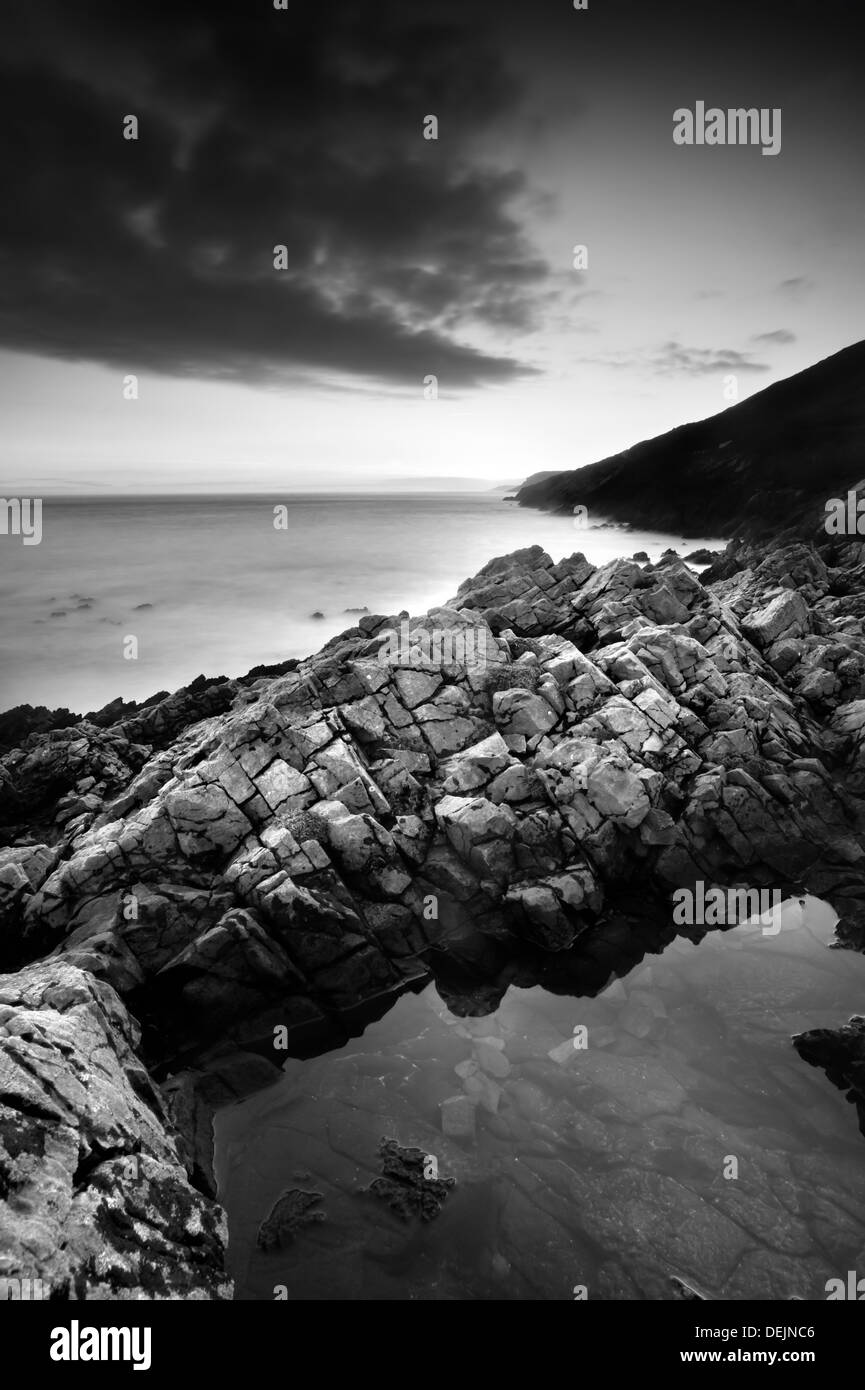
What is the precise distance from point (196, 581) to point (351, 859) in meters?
82.4

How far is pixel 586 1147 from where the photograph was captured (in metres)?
16.9

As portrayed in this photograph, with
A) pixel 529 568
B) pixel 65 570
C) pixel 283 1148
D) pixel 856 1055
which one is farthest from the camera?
pixel 65 570

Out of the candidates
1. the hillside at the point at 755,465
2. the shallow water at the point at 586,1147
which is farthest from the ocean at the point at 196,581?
the shallow water at the point at 586,1147

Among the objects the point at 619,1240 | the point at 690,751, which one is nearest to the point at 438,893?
the point at 619,1240

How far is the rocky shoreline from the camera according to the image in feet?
42.6

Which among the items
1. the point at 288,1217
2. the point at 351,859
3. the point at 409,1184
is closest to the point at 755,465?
the point at 351,859

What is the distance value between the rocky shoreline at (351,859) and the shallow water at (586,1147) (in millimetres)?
1375

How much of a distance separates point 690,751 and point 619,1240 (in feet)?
65.7

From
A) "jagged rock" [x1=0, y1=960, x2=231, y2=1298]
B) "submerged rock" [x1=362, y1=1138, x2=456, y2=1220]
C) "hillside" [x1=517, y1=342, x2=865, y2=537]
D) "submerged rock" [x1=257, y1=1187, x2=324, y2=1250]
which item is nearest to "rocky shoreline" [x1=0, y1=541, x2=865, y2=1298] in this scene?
"jagged rock" [x1=0, y1=960, x2=231, y2=1298]

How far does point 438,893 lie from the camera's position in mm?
25125

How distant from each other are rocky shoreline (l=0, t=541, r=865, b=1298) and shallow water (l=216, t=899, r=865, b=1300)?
1.37m

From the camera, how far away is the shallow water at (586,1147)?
555 inches

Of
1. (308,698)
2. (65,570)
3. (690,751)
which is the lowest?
(690,751)

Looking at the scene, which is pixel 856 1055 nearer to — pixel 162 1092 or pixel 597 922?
pixel 597 922
